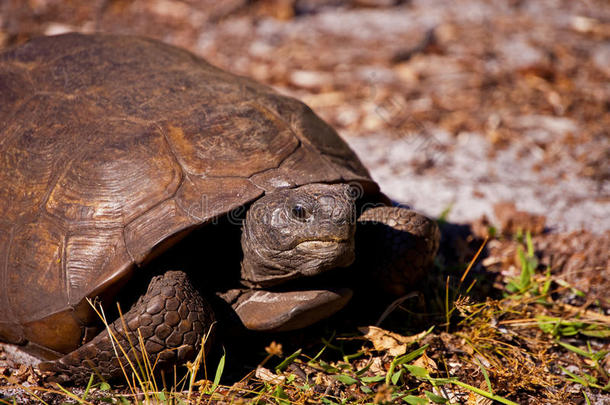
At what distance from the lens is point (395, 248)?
306 cm

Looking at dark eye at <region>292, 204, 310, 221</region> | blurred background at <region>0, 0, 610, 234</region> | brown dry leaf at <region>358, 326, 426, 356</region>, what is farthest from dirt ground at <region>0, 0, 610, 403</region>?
dark eye at <region>292, 204, 310, 221</region>

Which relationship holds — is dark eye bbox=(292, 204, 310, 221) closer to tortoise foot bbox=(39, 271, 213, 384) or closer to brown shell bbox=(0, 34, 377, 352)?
brown shell bbox=(0, 34, 377, 352)

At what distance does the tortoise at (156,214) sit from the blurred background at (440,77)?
6.20 ft

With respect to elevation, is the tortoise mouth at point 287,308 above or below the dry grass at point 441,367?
above

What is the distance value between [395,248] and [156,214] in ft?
4.44

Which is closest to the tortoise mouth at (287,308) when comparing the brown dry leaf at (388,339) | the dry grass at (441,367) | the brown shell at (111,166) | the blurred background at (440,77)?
the dry grass at (441,367)

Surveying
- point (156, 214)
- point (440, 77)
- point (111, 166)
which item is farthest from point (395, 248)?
point (440, 77)

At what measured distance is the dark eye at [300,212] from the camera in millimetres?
2520

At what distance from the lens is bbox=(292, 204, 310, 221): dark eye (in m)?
2.52

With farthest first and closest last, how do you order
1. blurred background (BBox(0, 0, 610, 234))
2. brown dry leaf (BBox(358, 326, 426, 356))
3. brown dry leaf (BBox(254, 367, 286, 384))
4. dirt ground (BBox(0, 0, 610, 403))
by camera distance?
1. blurred background (BBox(0, 0, 610, 234))
2. dirt ground (BBox(0, 0, 610, 403))
3. brown dry leaf (BBox(358, 326, 426, 356))
4. brown dry leaf (BBox(254, 367, 286, 384))

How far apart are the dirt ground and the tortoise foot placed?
2.23 m

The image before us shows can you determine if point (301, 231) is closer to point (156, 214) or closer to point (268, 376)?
point (156, 214)

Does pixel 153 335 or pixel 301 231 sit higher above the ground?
pixel 301 231

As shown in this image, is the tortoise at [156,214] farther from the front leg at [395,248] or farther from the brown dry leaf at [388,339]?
the brown dry leaf at [388,339]
